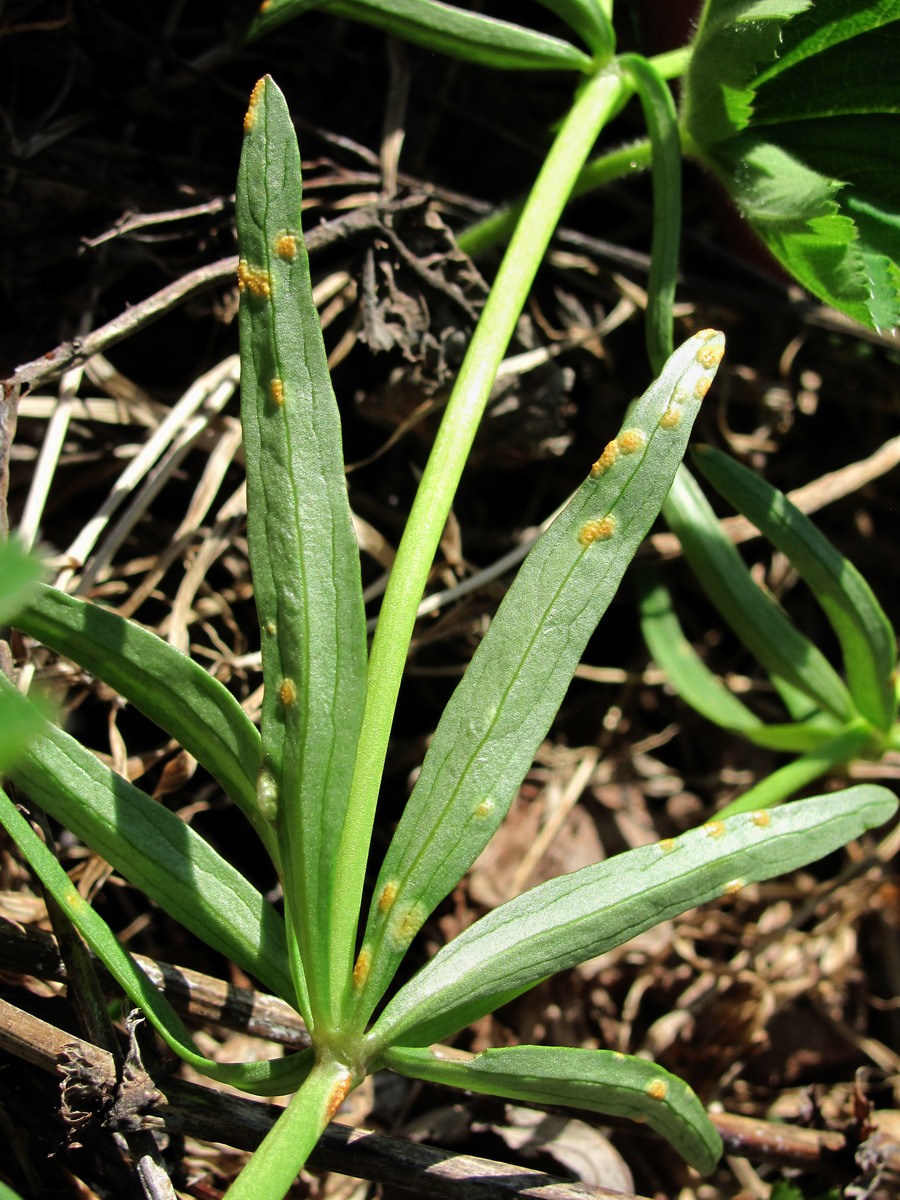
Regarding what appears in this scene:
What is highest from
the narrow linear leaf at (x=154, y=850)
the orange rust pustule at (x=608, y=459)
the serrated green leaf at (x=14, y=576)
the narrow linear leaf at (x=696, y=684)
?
the narrow linear leaf at (x=696, y=684)

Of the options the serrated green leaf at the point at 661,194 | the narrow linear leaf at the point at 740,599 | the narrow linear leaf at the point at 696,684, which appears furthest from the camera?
the narrow linear leaf at the point at 696,684

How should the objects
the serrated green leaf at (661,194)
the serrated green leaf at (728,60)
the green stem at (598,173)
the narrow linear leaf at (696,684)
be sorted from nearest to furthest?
the serrated green leaf at (728,60) → the serrated green leaf at (661,194) → the green stem at (598,173) → the narrow linear leaf at (696,684)

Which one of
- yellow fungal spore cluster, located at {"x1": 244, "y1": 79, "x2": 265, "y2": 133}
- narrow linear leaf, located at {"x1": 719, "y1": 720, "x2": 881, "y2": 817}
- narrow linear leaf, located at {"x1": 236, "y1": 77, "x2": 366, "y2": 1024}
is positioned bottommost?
narrow linear leaf, located at {"x1": 236, "y1": 77, "x2": 366, "y2": 1024}

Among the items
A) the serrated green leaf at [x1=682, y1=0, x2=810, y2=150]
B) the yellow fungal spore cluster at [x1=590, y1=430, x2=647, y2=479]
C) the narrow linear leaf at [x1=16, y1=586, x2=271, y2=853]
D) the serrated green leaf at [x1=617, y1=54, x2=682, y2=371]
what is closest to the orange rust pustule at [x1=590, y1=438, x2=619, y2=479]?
the yellow fungal spore cluster at [x1=590, y1=430, x2=647, y2=479]

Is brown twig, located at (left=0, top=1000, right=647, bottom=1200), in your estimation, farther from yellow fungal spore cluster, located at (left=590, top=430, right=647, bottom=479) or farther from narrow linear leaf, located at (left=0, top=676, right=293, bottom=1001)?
yellow fungal spore cluster, located at (left=590, top=430, right=647, bottom=479)

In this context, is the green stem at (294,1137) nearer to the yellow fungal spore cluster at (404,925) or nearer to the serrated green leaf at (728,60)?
the yellow fungal spore cluster at (404,925)

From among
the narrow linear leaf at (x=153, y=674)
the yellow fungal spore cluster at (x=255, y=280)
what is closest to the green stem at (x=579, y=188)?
the yellow fungal spore cluster at (x=255, y=280)
